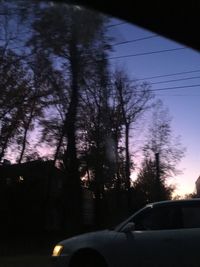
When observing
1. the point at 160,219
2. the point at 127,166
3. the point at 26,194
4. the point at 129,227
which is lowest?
the point at 129,227

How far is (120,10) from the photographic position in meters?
7.62

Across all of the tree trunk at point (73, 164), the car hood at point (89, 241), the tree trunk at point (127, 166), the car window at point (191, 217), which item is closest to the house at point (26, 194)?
the tree trunk at point (73, 164)

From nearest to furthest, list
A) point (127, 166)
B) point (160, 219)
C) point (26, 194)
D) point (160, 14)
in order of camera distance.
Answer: point (160, 14), point (160, 219), point (26, 194), point (127, 166)

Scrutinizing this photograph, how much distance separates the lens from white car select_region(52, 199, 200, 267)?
10.5 m

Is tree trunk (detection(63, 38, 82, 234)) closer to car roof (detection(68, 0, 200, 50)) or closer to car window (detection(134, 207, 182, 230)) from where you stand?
car window (detection(134, 207, 182, 230))

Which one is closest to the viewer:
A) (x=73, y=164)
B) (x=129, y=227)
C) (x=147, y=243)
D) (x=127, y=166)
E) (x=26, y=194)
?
(x=147, y=243)

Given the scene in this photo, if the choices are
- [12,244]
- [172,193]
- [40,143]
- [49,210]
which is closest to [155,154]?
[49,210]

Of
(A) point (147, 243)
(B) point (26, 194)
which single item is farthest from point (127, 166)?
(A) point (147, 243)

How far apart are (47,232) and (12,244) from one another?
607 cm

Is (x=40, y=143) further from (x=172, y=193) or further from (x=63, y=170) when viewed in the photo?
(x=172, y=193)

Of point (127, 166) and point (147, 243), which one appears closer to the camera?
point (147, 243)

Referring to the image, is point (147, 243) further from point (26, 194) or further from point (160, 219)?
→ point (26, 194)

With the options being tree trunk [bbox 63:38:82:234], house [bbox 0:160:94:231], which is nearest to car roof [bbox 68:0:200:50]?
tree trunk [bbox 63:38:82:234]

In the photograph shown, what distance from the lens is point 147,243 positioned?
10.7m
